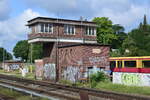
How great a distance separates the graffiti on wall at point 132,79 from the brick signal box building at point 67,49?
4645mm

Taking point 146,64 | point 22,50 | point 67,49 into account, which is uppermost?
point 22,50

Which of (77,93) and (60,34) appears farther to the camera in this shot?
(60,34)

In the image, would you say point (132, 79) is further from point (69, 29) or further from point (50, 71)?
point (69, 29)

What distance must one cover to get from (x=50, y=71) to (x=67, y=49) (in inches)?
212

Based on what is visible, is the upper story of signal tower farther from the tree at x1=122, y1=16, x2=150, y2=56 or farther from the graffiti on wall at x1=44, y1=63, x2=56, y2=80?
the tree at x1=122, y1=16, x2=150, y2=56

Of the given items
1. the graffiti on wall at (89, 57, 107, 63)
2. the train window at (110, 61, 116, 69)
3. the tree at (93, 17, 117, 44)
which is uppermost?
the tree at (93, 17, 117, 44)

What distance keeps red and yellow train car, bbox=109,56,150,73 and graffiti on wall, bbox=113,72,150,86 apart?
2434mm

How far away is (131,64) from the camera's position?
89.5 feet

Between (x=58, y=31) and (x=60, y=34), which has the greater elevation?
(x=58, y=31)

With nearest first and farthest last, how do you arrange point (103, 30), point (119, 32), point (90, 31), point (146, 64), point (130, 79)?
point (130, 79) < point (146, 64) < point (90, 31) < point (103, 30) < point (119, 32)

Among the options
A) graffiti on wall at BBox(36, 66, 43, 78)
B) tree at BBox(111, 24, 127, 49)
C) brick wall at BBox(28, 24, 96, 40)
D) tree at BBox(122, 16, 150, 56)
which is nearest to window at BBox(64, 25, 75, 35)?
brick wall at BBox(28, 24, 96, 40)

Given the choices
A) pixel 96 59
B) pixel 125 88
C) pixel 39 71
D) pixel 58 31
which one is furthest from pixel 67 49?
pixel 125 88

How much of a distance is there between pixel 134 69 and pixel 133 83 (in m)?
3.78

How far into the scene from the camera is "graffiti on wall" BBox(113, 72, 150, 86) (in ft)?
71.3
